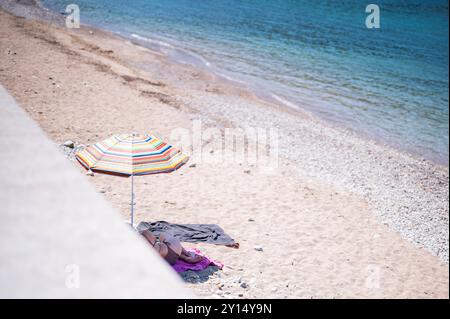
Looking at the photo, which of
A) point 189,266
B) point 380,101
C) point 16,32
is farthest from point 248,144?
point 380,101

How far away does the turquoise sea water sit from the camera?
65.7ft

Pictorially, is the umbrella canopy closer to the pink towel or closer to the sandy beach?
the pink towel

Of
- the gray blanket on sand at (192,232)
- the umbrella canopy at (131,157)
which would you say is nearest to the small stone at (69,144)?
the gray blanket on sand at (192,232)

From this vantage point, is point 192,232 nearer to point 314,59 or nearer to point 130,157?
point 130,157

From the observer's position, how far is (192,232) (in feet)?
25.3

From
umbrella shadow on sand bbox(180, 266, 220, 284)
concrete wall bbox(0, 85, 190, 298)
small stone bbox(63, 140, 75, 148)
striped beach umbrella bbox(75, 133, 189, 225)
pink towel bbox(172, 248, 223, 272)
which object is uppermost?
concrete wall bbox(0, 85, 190, 298)

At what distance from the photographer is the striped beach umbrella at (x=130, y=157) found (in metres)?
5.70

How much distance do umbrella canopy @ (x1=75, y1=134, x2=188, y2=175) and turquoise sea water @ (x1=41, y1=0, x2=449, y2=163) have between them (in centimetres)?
990

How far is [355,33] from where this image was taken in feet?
150

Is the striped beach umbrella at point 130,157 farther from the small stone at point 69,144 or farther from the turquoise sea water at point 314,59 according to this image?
the turquoise sea water at point 314,59

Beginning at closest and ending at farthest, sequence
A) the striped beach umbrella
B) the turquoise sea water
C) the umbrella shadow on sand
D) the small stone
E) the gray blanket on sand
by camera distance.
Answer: the striped beach umbrella < the umbrella shadow on sand < the gray blanket on sand < the small stone < the turquoise sea water

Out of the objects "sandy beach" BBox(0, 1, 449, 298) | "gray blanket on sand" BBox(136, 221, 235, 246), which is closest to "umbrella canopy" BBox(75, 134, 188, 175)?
"gray blanket on sand" BBox(136, 221, 235, 246)

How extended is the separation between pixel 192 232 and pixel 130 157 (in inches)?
100.0

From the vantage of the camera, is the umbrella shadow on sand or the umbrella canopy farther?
the umbrella shadow on sand
